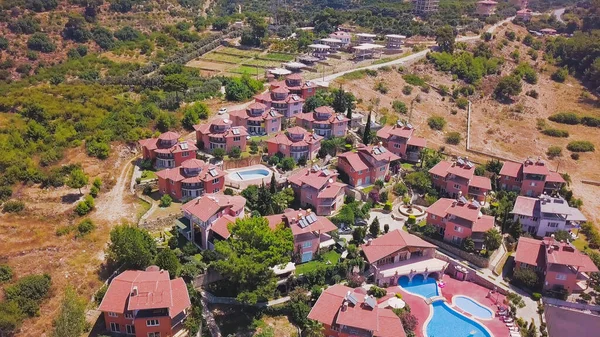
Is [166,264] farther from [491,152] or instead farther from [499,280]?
[491,152]

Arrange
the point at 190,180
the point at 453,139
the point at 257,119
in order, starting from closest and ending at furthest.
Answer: the point at 190,180, the point at 257,119, the point at 453,139

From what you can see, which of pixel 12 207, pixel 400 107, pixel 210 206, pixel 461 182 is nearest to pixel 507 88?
pixel 400 107

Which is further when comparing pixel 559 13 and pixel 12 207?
pixel 559 13

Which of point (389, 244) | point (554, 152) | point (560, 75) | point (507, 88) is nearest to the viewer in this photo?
point (389, 244)

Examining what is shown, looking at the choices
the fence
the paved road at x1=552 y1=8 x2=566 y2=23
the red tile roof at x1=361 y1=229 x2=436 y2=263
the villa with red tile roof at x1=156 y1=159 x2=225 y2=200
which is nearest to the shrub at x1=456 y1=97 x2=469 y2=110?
the red tile roof at x1=361 y1=229 x2=436 y2=263

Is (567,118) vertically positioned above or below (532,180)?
below

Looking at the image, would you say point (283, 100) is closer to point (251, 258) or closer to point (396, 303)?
point (251, 258)
